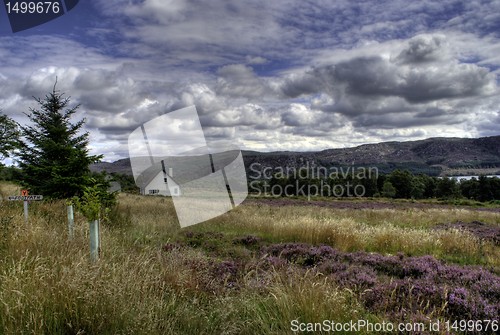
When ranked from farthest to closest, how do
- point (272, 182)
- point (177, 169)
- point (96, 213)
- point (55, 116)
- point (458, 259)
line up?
1. point (272, 182)
2. point (55, 116)
3. point (177, 169)
4. point (458, 259)
5. point (96, 213)

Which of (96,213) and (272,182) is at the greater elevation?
(96,213)

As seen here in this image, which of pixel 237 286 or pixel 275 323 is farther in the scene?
pixel 237 286

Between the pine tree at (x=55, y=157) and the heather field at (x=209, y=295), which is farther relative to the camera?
the pine tree at (x=55, y=157)

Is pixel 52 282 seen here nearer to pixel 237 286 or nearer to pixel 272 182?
pixel 237 286

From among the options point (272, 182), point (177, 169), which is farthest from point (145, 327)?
point (272, 182)

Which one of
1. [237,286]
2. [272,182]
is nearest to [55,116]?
[237,286]

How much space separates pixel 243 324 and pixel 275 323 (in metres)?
0.40

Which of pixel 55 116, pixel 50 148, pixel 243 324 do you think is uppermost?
pixel 55 116

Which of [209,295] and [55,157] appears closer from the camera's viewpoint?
[209,295]

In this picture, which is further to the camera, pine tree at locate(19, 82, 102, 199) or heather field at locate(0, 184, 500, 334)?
pine tree at locate(19, 82, 102, 199)

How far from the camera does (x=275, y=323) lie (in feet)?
13.5

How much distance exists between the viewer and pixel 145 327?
403 centimetres

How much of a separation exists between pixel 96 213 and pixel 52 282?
185 centimetres

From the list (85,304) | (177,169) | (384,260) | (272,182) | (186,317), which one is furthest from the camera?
(272,182)
